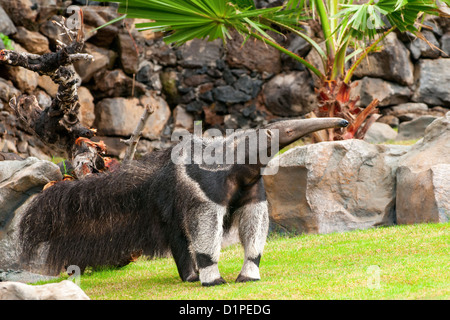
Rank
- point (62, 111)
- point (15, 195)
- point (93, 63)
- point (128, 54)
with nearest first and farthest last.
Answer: point (15, 195)
point (62, 111)
point (93, 63)
point (128, 54)

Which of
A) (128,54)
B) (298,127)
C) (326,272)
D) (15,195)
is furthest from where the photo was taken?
(128,54)

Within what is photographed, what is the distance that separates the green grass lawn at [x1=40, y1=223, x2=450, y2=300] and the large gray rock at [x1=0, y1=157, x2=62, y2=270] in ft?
3.31

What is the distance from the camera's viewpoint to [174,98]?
15742 millimetres

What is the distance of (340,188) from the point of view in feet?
29.8

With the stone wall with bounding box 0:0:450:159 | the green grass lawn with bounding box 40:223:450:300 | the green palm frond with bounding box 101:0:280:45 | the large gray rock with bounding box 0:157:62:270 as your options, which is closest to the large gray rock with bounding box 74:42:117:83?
the stone wall with bounding box 0:0:450:159

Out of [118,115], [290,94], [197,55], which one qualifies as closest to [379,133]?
[290,94]

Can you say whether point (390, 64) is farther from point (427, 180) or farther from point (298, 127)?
point (298, 127)

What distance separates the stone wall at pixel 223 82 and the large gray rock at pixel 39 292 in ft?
35.0

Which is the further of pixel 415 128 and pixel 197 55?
pixel 197 55

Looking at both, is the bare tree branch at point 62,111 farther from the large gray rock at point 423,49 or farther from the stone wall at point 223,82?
the large gray rock at point 423,49

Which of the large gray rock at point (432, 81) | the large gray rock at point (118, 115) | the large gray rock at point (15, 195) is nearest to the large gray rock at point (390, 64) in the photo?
the large gray rock at point (432, 81)

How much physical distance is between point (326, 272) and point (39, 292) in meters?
2.71
